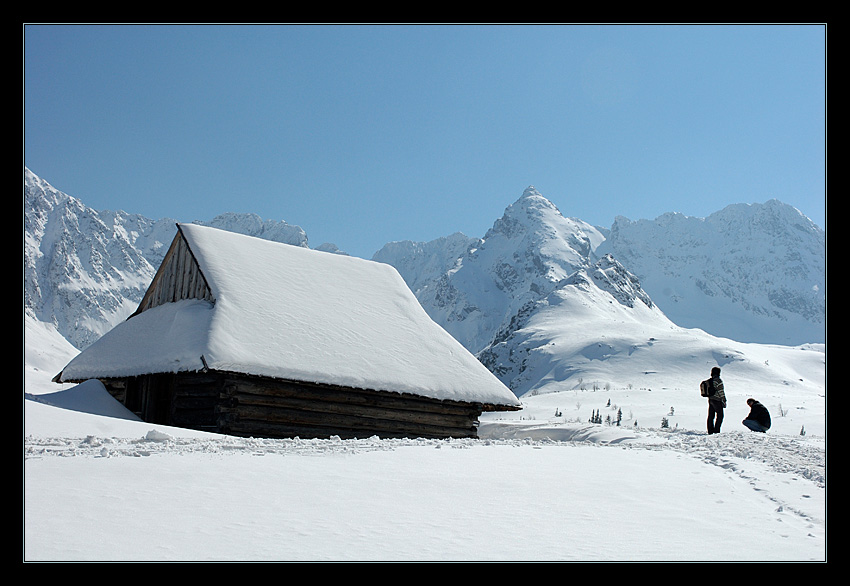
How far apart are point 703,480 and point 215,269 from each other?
11101mm

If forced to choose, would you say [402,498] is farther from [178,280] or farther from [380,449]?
[178,280]

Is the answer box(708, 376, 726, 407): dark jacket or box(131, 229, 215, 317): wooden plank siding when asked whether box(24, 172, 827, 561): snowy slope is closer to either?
box(708, 376, 726, 407): dark jacket

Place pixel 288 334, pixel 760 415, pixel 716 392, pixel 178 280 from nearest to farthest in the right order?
pixel 288 334
pixel 716 392
pixel 760 415
pixel 178 280

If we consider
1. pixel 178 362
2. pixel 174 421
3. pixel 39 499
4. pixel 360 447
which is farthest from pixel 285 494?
pixel 174 421

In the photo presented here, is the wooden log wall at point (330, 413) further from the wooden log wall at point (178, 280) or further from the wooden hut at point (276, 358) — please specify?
Answer: the wooden log wall at point (178, 280)

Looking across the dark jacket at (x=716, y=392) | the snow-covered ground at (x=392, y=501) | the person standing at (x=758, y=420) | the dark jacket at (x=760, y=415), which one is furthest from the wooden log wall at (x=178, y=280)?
the dark jacket at (x=760, y=415)

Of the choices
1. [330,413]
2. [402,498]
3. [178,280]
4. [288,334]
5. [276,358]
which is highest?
[178,280]

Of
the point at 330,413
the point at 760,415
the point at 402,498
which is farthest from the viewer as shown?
the point at 760,415

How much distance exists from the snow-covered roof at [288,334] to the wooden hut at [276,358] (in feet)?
0.10

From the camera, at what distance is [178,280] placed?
16281 millimetres

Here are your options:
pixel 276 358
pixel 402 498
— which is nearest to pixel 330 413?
pixel 276 358

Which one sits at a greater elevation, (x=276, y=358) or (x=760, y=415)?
(x=276, y=358)

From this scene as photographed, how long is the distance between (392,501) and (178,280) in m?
12.6

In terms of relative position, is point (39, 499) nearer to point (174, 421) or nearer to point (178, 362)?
point (178, 362)
